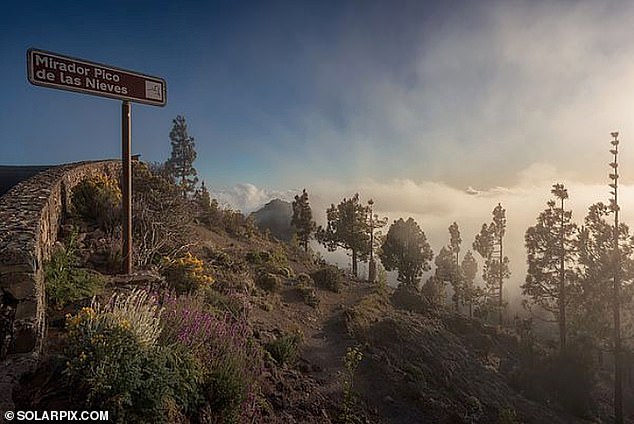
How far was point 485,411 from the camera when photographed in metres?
12.0

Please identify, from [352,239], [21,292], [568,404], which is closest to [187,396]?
[21,292]

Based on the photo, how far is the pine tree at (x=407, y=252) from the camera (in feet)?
123

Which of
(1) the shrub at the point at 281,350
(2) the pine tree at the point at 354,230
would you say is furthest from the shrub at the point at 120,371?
(2) the pine tree at the point at 354,230

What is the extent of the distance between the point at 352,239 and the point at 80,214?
102ft

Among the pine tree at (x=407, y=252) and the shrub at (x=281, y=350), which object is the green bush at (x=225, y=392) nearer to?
the shrub at (x=281, y=350)

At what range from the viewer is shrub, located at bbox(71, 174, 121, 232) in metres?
9.54

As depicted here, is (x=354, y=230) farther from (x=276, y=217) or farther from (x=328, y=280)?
(x=276, y=217)

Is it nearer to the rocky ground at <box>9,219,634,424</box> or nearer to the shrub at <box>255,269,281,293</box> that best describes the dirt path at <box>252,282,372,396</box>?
the rocky ground at <box>9,219,634,424</box>

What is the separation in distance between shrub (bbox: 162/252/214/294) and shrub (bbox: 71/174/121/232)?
1.81 m

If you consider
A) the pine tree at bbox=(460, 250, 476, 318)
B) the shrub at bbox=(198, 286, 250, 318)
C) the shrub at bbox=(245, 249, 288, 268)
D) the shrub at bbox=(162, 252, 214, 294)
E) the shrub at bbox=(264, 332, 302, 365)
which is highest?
the shrub at bbox=(162, 252, 214, 294)

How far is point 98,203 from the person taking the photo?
9.73 metres

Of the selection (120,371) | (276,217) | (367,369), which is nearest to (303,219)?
(367,369)

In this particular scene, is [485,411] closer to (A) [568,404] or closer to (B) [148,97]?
(A) [568,404]

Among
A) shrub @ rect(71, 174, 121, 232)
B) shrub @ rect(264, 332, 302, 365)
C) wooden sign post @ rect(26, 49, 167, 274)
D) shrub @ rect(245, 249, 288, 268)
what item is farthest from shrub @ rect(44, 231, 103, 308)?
shrub @ rect(245, 249, 288, 268)
